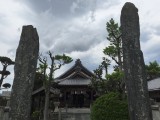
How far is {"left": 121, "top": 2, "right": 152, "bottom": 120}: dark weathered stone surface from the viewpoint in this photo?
8141 millimetres

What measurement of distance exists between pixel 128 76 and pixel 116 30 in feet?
56.5

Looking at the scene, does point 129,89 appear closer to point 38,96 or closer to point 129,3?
point 129,3

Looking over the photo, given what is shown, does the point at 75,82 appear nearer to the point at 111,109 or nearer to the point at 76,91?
the point at 76,91

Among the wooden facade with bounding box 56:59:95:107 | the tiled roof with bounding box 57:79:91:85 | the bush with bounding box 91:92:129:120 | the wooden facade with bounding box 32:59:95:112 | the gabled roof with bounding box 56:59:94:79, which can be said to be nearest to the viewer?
the bush with bounding box 91:92:129:120

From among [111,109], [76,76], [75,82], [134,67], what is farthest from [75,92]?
[134,67]

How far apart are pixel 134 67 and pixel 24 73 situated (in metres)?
4.01

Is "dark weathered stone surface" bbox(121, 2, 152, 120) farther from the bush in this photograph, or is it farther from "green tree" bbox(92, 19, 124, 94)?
"green tree" bbox(92, 19, 124, 94)

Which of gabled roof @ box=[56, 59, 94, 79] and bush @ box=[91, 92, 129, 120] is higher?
gabled roof @ box=[56, 59, 94, 79]

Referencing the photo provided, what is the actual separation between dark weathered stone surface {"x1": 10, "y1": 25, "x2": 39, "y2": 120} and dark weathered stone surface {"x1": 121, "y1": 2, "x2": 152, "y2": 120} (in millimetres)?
3459

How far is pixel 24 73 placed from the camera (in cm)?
859

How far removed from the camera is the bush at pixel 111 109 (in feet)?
39.2

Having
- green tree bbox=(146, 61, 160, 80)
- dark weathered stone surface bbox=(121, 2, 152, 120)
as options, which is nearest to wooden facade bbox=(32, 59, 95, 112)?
green tree bbox=(146, 61, 160, 80)

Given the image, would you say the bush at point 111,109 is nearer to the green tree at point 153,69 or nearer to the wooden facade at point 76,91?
the wooden facade at point 76,91

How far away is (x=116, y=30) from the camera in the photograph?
25234 millimetres
